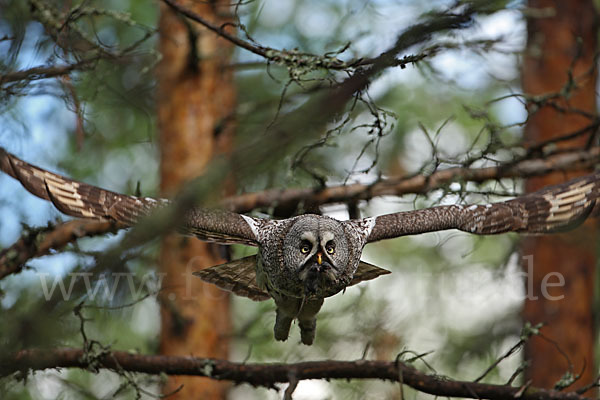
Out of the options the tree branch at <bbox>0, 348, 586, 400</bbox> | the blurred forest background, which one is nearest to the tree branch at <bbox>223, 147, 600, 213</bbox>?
the blurred forest background

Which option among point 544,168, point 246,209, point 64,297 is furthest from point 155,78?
point 64,297

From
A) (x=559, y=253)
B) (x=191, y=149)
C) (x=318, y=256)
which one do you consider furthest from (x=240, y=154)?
(x=559, y=253)

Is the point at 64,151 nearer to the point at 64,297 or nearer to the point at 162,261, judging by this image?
the point at 162,261

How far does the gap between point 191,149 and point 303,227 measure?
9.00 ft

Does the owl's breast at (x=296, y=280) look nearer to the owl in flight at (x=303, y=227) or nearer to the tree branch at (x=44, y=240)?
the owl in flight at (x=303, y=227)

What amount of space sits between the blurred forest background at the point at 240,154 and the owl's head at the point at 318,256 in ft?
1.72

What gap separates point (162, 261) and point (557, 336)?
5.68 metres

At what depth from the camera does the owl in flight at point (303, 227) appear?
5254mm

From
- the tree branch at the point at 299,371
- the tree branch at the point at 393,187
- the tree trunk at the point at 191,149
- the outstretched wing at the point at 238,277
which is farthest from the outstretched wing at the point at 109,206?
the tree trunk at the point at 191,149

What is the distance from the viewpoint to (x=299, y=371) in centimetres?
501

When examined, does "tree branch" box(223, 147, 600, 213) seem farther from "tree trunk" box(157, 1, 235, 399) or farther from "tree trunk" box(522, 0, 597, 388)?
"tree trunk" box(522, 0, 597, 388)

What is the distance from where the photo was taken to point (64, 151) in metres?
10.4

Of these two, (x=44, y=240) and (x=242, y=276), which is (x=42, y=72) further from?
(x=242, y=276)

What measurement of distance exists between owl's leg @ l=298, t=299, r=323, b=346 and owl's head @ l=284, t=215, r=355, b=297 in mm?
310
